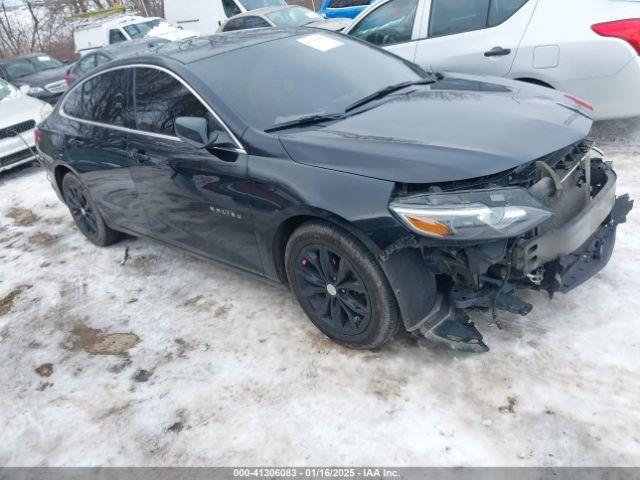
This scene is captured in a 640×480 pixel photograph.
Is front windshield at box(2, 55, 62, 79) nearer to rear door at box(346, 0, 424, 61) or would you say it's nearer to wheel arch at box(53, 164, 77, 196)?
wheel arch at box(53, 164, 77, 196)

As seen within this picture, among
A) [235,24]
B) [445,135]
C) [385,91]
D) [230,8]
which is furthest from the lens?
[230,8]

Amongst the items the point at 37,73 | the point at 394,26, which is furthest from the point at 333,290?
the point at 37,73

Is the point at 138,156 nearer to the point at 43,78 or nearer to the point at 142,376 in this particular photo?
the point at 142,376

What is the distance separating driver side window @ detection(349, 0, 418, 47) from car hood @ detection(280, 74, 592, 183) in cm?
272

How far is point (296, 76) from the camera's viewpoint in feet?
11.1

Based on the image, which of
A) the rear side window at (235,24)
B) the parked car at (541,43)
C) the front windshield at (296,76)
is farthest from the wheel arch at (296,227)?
the rear side window at (235,24)

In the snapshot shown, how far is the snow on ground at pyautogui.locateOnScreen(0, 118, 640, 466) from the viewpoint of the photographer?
2.39m

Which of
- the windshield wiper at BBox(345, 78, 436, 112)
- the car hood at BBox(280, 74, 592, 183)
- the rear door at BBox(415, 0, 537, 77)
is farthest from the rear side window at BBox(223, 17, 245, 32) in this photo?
the car hood at BBox(280, 74, 592, 183)

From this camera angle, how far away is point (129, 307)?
154 inches

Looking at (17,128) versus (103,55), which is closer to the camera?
(17,128)

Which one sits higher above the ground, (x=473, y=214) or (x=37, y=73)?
(x=473, y=214)

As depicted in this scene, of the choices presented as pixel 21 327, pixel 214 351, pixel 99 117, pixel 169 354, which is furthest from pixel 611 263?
pixel 21 327

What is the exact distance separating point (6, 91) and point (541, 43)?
27.0 ft

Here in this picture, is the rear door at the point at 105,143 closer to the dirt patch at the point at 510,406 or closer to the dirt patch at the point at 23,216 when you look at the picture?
the dirt patch at the point at 23,216
